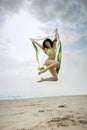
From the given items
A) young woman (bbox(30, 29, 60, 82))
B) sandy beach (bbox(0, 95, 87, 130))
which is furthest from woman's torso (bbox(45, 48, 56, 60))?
sandy beach (bbox(0, 95, 87, 130))

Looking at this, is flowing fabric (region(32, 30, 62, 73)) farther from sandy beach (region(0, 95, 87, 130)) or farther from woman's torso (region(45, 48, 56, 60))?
sandy beach (region(0, 95, 87, 130))

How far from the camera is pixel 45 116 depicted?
13.1 ft

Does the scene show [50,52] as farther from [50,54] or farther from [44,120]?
[44,120]

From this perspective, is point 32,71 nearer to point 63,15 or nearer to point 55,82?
point 55,82

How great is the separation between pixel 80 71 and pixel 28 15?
142 cm

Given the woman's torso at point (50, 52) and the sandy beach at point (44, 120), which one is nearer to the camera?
the sandy beach at point (44, 120)

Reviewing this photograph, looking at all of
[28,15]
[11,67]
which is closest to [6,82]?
[11,67]

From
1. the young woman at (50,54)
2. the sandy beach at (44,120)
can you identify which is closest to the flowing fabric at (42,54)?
the young woman at (50,54)

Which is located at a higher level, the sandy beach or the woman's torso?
the woman's torso

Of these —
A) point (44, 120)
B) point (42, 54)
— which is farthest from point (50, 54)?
point (44, 120)

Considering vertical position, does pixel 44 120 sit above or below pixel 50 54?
below

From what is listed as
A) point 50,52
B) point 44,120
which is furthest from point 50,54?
point 44,120

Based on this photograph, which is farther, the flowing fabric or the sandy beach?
the flowing fabric

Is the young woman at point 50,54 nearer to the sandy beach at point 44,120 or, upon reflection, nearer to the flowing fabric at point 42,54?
the flowing fabric at point 42,54
